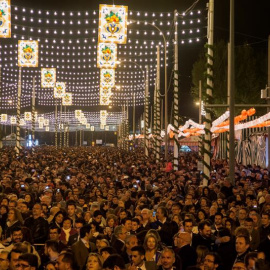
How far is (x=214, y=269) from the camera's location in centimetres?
726

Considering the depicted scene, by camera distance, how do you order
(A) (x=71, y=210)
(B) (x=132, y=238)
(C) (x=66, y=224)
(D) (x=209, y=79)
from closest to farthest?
(B) (x=132, y=238) < (C) (x=66, y=224) < (A) (x=71, y=210) < (D) (x=209, y=79)

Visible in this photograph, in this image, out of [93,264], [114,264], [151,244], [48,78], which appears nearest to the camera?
[114,264]

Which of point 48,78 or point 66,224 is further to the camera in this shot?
point 48,78

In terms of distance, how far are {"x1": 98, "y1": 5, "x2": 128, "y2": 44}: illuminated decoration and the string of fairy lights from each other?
77.8m

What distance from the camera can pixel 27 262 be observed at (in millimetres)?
A: 6934

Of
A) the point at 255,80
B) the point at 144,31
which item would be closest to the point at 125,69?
the point at 144,31

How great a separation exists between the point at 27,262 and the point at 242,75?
4881 cm

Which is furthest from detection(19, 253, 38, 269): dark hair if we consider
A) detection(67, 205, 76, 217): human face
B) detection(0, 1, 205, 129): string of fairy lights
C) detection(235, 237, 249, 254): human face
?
detection(0, 1, 205, 129): string of fairy lights

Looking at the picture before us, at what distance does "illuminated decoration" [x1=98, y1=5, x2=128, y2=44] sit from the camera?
82.0ft

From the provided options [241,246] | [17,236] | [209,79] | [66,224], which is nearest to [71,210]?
[66,224]

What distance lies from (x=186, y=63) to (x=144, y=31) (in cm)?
3465

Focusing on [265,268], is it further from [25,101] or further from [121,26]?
[25,101]

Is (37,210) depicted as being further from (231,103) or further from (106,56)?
(106,56)

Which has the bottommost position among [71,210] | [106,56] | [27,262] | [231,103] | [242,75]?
[71,210]
